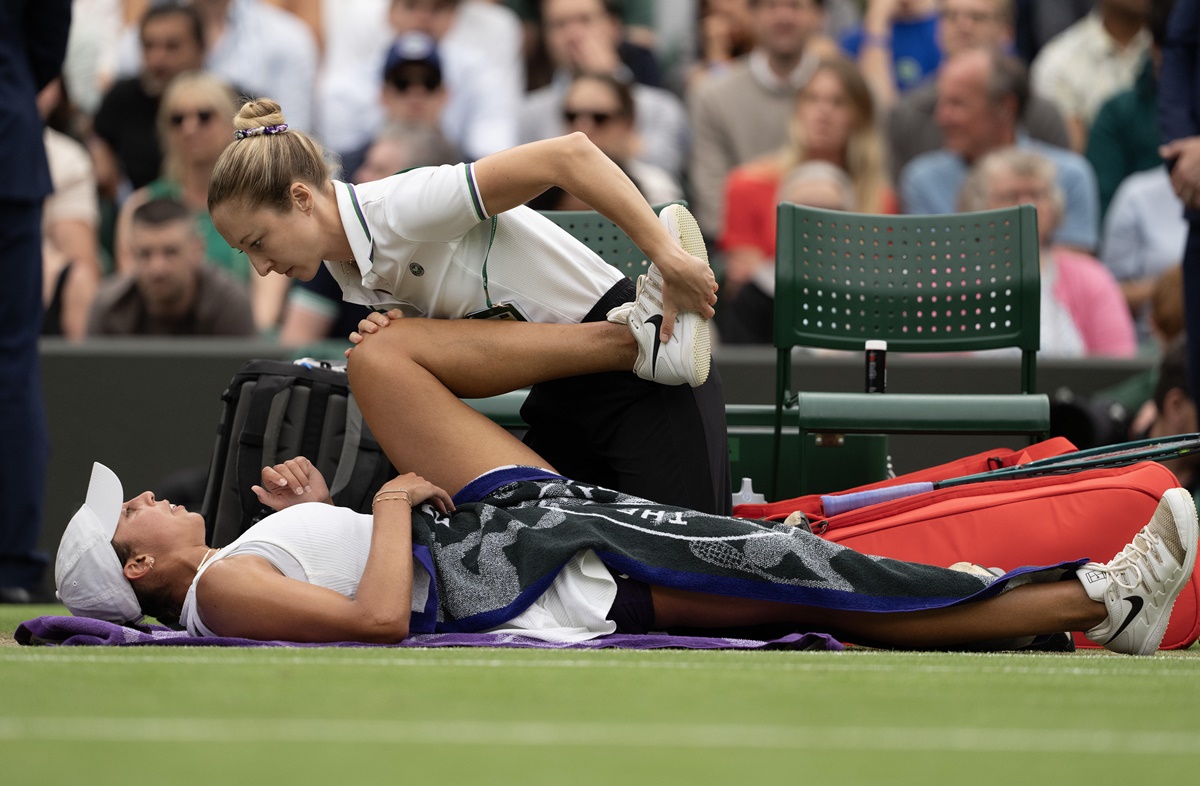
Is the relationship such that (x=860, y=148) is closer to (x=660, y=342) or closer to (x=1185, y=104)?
(x=1185, y=104)

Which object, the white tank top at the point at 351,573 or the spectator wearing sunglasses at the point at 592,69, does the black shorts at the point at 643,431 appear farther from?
the spectator wearing sunglasses at the point at 592,69

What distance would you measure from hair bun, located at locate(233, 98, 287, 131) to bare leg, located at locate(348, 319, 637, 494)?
0.52 metres

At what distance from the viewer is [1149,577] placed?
321 cm

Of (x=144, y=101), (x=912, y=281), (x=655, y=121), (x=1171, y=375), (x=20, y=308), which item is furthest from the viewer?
(x=655, y=121)

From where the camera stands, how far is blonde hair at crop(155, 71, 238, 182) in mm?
7309

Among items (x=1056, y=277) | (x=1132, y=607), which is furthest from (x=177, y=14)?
(x=1132, y=607)

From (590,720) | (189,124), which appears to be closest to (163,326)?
(189,124)

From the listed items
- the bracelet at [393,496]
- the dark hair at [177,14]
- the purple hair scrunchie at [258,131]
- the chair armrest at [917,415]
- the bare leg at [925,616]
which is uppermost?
the dark hair at [177,14]

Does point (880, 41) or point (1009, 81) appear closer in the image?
point (1009, 81)

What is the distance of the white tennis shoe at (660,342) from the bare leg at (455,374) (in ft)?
0.16

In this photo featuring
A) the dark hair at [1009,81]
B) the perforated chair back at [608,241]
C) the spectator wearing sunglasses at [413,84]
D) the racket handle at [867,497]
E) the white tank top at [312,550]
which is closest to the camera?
the white tank top at [312,550]

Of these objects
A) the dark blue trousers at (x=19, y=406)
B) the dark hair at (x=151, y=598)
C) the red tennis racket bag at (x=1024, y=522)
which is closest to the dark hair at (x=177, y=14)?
the dark blue trousers at (x=19, y=406)

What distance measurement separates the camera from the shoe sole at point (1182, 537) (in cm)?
321

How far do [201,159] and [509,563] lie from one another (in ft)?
14.8
